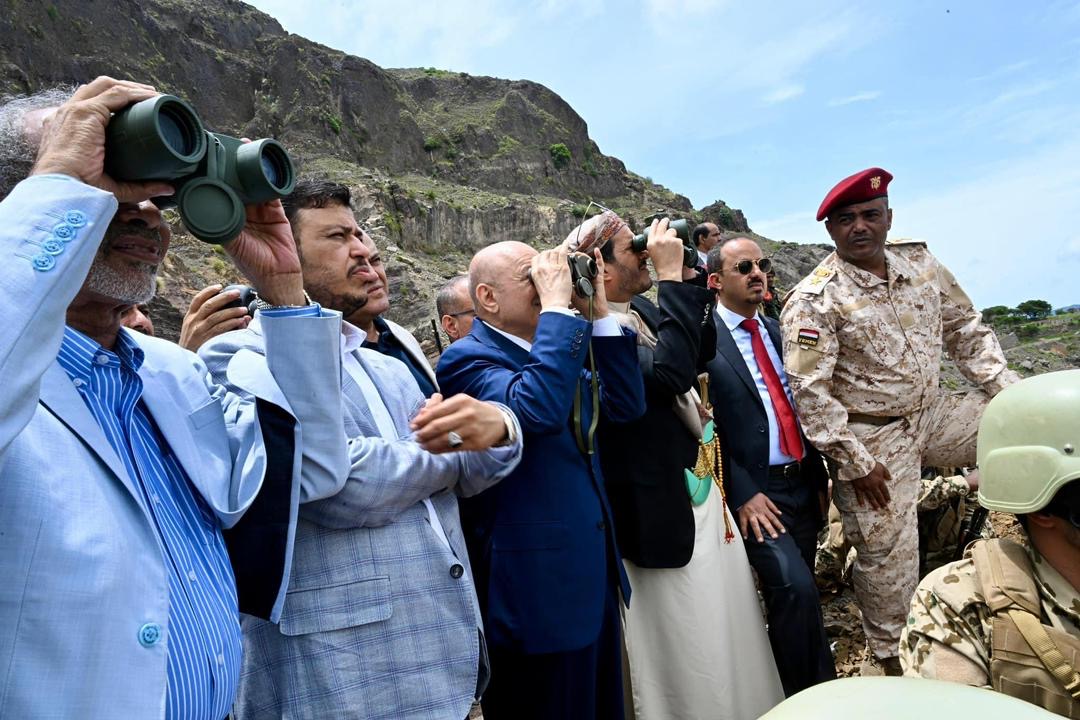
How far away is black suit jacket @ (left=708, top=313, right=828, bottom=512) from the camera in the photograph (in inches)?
123

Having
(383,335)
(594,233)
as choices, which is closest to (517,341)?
(383,335)

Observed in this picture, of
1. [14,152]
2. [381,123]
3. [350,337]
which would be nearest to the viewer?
[14,152]

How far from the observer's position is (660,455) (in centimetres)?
272

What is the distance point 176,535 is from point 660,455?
184 centimetres

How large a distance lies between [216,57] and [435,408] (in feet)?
A: 152

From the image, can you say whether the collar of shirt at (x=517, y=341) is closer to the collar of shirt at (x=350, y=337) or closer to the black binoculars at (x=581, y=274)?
the black binoculars at (x=581, y=274)

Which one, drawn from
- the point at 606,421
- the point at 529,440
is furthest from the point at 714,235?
the point at 529,440

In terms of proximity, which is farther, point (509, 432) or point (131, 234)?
point (509, 432)

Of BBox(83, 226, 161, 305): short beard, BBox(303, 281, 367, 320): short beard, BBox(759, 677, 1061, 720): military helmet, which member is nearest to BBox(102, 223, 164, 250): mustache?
BBox(83, 226, 161, 305): short beard

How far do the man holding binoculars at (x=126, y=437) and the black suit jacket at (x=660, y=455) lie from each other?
1401mm

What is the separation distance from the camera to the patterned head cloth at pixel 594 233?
8.84ft

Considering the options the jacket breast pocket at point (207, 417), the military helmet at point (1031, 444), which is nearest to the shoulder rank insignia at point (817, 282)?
the military helmet at point (1031, 444)

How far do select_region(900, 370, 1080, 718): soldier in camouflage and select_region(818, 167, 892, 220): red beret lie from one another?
5.81 feet

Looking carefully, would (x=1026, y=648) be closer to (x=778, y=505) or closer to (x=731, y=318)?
(x=778, y=505)
